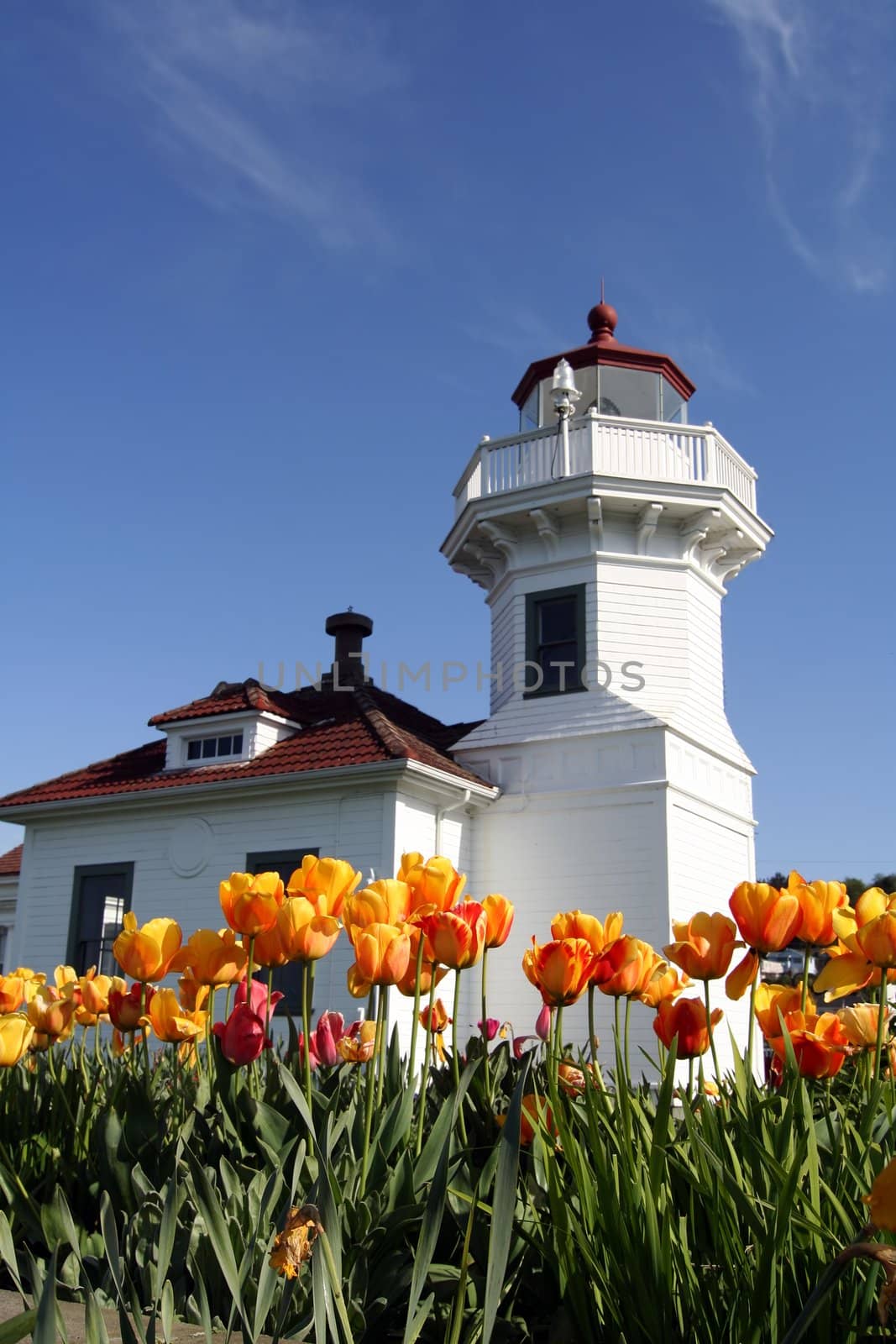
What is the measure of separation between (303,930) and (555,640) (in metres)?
13.6

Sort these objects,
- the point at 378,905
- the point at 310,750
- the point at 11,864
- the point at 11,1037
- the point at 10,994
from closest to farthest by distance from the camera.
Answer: the point at 378,905 < the point at 11,1037 < the point at 10,994 < the point at 310,750 < the point at 11,864

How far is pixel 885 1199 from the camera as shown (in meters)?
0.97

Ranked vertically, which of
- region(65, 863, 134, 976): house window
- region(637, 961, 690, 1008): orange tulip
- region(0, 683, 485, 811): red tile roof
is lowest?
region(637, 961, 690, 1008): orange tulip

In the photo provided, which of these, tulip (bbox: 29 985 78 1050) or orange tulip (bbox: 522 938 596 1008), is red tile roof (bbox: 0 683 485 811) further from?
orange tulip (bbox: 522 938 596 1008)

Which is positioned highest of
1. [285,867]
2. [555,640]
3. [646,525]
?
[646,525]

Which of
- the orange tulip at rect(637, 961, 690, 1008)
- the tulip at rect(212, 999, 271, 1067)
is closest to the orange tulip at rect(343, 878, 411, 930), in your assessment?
the tulip at rect(212, 999, 271, 1067)

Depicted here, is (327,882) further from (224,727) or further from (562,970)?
(224,727)

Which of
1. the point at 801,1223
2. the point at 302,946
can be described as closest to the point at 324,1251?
the point at 801,1223

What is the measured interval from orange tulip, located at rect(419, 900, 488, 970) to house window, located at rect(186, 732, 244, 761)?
13846mm

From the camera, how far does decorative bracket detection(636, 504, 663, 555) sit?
15719 millimetres

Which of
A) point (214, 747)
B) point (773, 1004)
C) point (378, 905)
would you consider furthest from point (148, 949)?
point (214, 747)

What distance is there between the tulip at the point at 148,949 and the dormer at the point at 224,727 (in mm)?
12640

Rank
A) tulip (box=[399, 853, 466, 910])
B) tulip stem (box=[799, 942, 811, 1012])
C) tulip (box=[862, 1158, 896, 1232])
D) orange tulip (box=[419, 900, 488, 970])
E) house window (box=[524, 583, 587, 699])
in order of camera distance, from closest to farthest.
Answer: tulip (box=[862, 1158, 896, 1232]) < orange tulip (box=[419, 900, 488, 970]) < tulip stem (box=[799, 942, 811, 1012]) < tulip (box=[399, 853, 466, 910]) < house window (box=[524, 583, 587, 699])

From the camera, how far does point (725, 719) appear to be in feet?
54.9
